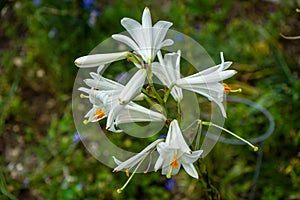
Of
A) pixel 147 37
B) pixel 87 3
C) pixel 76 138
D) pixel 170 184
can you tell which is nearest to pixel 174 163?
pixel 147 37

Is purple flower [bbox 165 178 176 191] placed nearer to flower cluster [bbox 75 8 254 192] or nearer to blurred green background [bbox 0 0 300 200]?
blurred green background [bbox 0 0 300 200]

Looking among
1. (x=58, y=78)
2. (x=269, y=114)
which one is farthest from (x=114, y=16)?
(x=269, y=114)

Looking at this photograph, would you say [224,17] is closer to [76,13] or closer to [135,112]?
[76,13]

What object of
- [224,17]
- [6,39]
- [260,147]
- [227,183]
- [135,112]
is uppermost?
[135,112]

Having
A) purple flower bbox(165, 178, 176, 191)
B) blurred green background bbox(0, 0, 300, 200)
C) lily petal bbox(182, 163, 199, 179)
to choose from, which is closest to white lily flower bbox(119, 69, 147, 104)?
lily petal bbox(182, 163, 199, 179)

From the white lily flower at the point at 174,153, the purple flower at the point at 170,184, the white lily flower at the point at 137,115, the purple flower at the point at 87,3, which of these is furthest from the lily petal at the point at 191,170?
the purple flower at the point at 87,3

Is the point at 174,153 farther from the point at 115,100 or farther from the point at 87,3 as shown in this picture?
the point at 87,3

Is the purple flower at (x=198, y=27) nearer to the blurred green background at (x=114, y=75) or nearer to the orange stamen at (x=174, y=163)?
the blurred green background at (x=114, y=75)
